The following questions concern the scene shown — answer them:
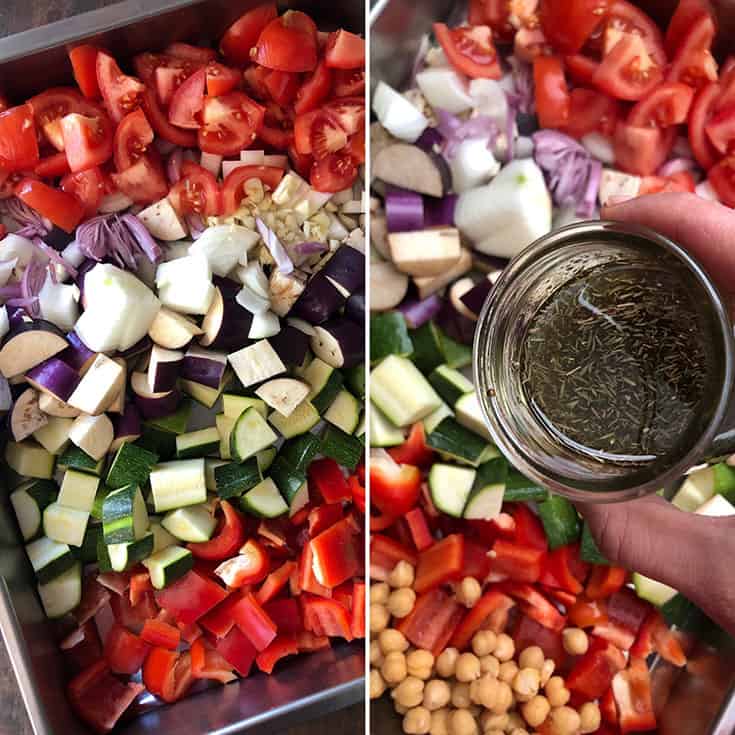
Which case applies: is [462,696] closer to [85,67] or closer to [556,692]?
[556,692]

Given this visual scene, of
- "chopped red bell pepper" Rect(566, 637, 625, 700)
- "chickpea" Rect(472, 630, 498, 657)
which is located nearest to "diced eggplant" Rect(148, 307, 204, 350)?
"chickpea" Rect(472, 630, 498, 657)

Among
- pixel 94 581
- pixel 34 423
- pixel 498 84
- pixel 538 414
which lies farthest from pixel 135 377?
pixel 498 84

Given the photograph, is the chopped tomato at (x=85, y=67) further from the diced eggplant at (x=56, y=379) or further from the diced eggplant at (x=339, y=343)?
the diced eggplant at (x=339, y=343)

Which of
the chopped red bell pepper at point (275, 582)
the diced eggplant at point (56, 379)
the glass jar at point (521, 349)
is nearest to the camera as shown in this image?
the glass jar at point (521, 349)

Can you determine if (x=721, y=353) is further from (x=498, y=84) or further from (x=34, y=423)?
(x=34, y=423)

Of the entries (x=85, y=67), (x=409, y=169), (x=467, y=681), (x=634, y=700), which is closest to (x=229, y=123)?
(x=85, y=67)

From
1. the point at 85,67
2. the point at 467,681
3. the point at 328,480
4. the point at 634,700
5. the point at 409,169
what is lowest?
the point at 634,700

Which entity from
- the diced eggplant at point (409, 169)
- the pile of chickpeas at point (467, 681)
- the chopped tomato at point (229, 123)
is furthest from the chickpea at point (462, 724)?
the chopped tomato at point (229, 123)
